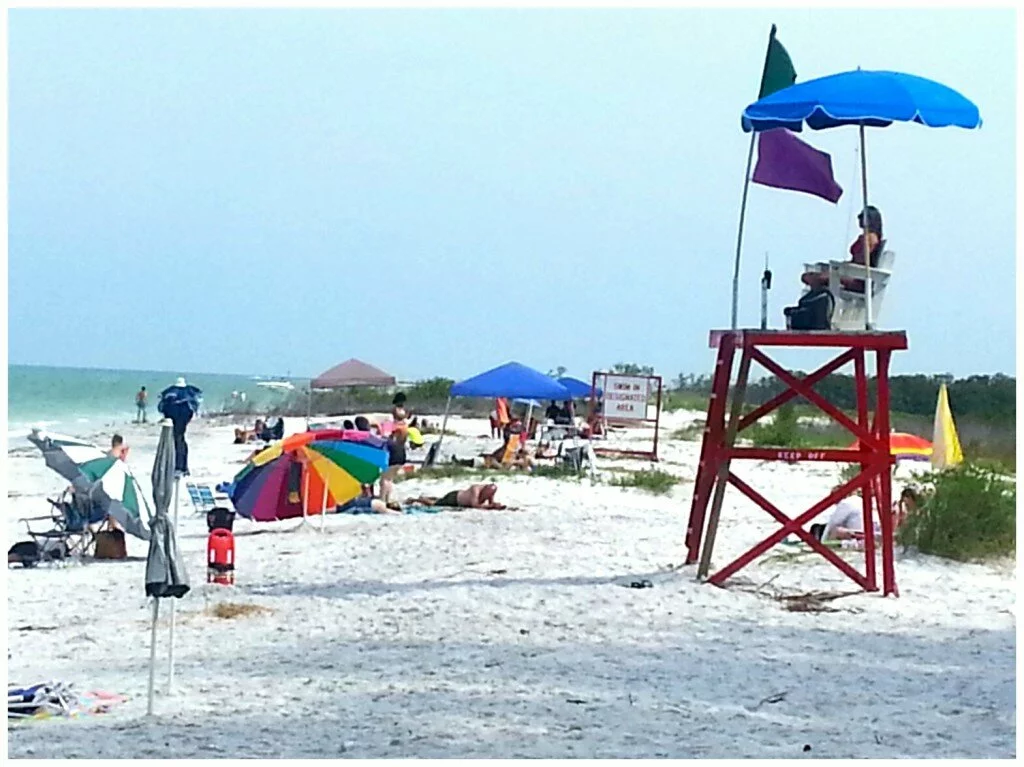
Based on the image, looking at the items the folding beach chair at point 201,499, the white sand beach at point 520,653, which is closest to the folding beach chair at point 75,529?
the white sand beach at point 520,653

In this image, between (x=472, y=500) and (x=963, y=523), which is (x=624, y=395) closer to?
(x=472, y=500)

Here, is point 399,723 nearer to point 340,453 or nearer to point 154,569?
point 154,569

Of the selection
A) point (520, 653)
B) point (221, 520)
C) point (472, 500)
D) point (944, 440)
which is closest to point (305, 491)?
point (221, 520)

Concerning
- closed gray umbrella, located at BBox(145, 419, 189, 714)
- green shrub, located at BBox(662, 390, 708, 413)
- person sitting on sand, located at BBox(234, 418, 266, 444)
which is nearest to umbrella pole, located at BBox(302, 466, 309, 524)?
closed gray umbrella, located at BBox(145, 419, 189, 714)

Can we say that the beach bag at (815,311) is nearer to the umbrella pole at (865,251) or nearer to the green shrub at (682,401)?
the umbrella pole at (865,251)

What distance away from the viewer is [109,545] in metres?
11.4

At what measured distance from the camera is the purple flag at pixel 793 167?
9.80m

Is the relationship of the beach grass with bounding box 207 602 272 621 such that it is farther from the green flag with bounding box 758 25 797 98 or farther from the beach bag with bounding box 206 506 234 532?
the green flag with bounding box 758 25 797 98

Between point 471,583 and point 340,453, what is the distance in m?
3.12

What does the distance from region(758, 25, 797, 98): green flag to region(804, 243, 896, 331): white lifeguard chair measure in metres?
1.45

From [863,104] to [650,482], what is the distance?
9422 millimetres

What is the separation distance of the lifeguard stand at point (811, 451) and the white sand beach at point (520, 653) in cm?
33

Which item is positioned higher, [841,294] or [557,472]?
[841,294]

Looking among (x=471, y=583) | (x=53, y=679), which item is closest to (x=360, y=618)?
(x=471, y=583)
